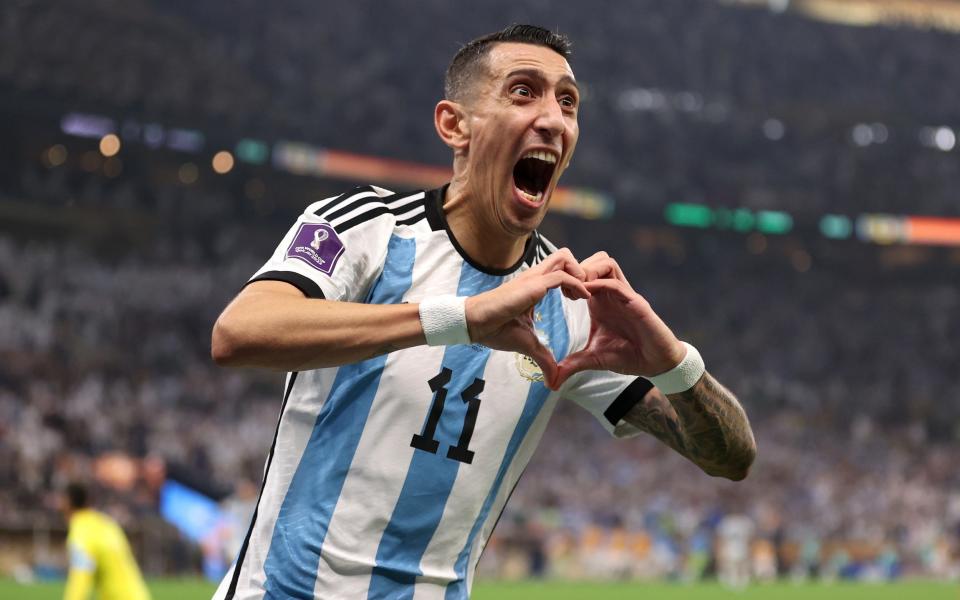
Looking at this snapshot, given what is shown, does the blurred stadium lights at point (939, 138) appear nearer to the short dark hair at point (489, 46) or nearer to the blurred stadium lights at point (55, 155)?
the blurred stadium lights at point (55, 155)

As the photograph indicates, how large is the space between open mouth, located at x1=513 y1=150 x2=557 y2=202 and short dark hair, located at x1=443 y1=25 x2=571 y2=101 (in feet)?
0.98

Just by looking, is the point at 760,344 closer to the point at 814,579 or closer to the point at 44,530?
the point at 814,579

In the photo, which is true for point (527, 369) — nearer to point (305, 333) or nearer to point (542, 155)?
point (542, 155)

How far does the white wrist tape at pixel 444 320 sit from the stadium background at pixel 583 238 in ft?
52.5

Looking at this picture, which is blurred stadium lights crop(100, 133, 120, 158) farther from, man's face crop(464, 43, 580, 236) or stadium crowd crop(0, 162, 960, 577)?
man's face crop(464, 43, 580, 236)

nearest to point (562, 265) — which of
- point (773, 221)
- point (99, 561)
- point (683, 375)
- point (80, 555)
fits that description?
point (683, 375)

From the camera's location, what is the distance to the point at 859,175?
4256 centimetres

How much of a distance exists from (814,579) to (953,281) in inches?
817

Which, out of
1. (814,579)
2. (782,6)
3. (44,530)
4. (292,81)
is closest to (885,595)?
(814,579)

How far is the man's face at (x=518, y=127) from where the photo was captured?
319 centimetres

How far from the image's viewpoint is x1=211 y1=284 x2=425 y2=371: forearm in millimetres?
2572

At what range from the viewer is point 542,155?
3.24 meters

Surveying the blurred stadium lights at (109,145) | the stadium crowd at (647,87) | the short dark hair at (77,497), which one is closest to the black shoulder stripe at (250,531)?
the short dark hair at (77,497)

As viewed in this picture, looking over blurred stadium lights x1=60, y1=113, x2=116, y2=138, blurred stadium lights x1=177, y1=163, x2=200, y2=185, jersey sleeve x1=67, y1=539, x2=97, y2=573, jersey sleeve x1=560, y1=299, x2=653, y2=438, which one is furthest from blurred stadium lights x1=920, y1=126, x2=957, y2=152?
jersey sleeve x1=560, y1=299, x2=653, y2=438
